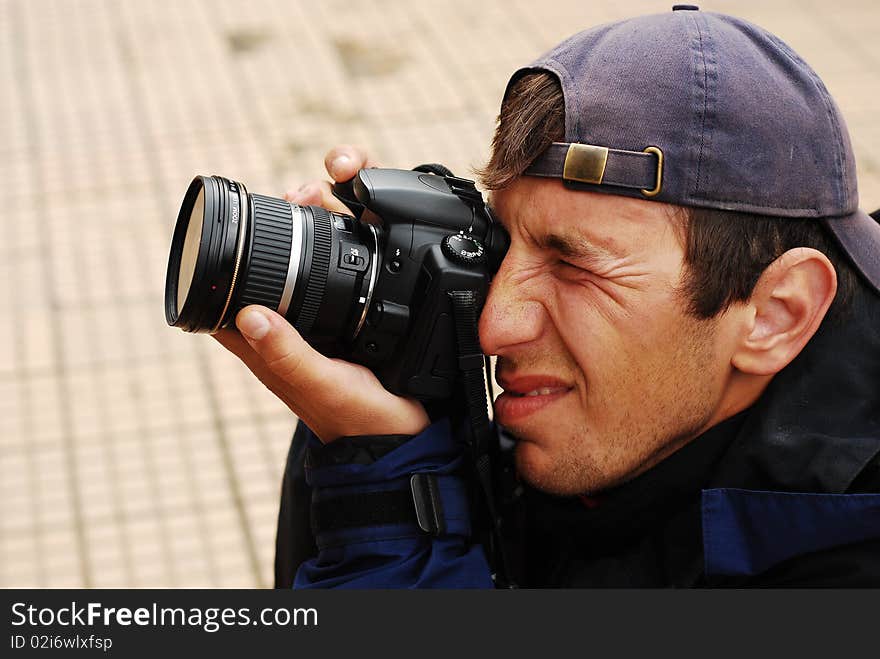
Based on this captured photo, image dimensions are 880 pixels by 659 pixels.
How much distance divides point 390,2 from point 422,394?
4.25 meters

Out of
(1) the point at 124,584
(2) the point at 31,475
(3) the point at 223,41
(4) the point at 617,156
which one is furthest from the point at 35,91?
(4) the point at 617,156

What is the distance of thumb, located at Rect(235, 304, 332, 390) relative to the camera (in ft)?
6.44

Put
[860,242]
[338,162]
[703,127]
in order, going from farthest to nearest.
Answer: [338,162], [860,242], [703,127]

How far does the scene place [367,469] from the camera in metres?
2.04

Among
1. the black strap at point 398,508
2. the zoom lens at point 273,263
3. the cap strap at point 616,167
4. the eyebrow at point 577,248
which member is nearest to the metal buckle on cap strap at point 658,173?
the cap strap at point 616,167

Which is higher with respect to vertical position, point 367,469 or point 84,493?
point 367,469

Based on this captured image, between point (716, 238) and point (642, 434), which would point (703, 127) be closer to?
point (716, 238)

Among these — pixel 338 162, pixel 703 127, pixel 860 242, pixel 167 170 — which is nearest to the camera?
pixel 703 127

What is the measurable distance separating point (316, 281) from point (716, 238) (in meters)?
0.69

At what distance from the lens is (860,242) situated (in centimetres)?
200

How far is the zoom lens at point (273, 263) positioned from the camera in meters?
2.00

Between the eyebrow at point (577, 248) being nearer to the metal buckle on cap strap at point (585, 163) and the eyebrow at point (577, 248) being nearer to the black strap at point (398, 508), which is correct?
the metal buckle on cap strap at point (585, 163)

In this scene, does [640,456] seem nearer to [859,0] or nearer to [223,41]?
[223,41]

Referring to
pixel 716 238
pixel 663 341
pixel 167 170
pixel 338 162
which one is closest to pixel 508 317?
pixel 663 341
